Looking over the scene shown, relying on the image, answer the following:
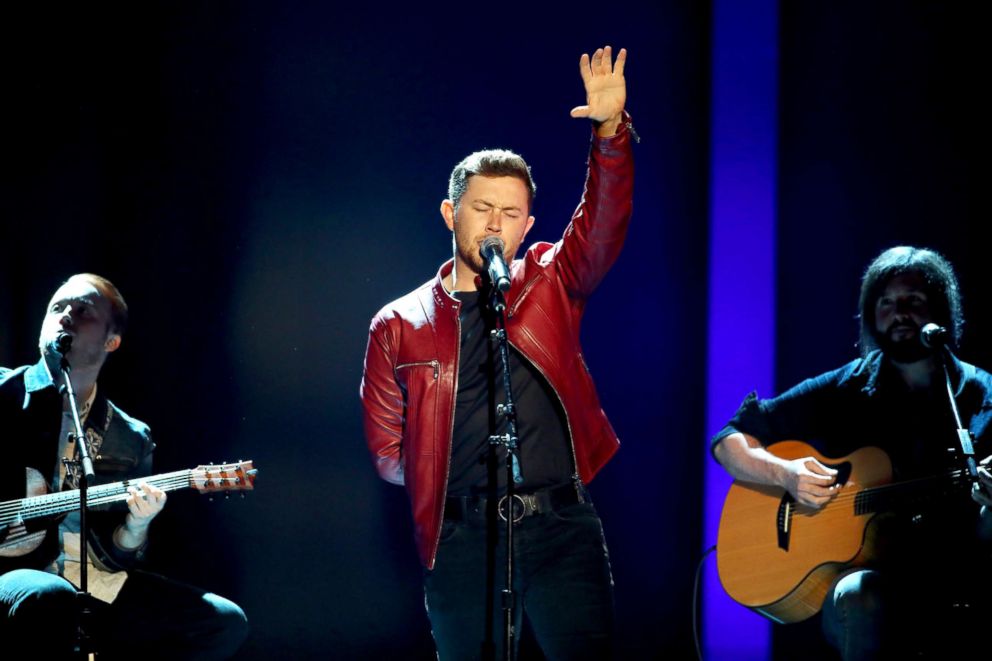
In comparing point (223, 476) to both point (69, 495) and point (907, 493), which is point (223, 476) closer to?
point (69, 495)

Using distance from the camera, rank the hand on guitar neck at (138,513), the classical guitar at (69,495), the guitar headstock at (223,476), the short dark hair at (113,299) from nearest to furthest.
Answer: the classical guitar at (69,495), the hand on guitar neck at (138,513), the guitar headstock at (223,476), the short dark hair at (113,299)

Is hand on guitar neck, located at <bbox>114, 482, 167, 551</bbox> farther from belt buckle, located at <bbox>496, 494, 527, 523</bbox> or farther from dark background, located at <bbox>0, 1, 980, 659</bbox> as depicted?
belt buckle, located at <bbox>496, 494, 527, 523</bbox>

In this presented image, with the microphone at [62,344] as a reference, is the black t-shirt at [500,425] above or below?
below

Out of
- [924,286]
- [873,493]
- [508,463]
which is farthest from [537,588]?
[924,286]

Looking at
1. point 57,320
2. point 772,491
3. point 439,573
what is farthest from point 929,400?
point 57,320

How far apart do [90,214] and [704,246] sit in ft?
9.40

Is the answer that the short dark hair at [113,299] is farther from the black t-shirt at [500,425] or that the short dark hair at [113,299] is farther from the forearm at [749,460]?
the forearm at [749,460]

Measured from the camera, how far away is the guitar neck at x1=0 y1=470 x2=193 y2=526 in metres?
3.82

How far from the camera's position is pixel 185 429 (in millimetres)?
4625

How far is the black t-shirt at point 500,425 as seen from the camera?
2.96m

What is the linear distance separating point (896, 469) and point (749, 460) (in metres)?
0.55

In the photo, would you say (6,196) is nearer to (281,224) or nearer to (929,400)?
(281,224)

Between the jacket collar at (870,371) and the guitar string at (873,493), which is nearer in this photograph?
the guitar string at (873,493)

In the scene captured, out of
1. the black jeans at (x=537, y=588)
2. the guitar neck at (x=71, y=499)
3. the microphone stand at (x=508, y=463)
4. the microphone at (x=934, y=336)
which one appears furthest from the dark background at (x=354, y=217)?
the microphone stand at (x=508, y=463)
